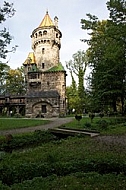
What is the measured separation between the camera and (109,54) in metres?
17.3

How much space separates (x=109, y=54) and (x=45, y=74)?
29420 millimetres

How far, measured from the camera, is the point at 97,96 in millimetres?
25906

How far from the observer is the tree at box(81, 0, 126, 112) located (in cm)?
1537

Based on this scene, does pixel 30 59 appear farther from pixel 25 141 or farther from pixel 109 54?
pixel 25 141

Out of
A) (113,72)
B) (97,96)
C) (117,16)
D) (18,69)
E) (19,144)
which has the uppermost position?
(18,69)

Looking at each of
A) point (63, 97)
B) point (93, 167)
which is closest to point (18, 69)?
point (63, 97)

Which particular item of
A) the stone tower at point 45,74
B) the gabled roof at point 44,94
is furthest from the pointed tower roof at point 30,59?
the gabled roof at point 44,94

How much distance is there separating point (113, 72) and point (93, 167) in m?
20.1

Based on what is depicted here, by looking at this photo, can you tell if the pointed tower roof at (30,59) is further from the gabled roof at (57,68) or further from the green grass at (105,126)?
the green grass at (105,126)

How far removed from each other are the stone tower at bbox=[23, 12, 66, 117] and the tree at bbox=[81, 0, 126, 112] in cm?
1538

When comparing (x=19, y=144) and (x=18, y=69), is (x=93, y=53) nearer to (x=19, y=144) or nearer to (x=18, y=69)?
(x=19, y=144)

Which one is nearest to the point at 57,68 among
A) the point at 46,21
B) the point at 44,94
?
the point at 44,94

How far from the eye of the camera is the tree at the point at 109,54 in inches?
605

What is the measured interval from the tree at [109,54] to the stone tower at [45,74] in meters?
15.4
